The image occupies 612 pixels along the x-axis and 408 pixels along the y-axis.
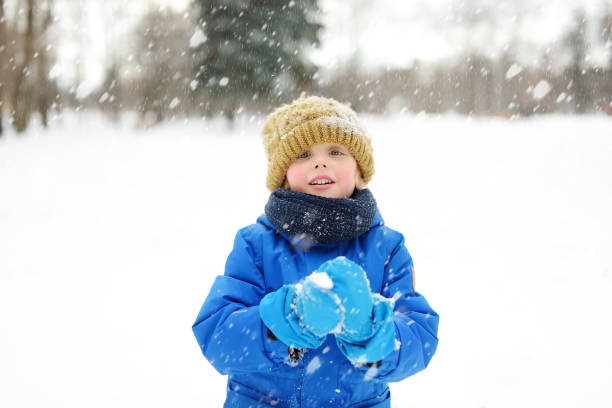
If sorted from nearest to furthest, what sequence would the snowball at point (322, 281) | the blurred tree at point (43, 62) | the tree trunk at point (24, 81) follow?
the snowball at point (322, 281) → the tree trunk at point (24, 81) → the blurred tree at point (43, 62)

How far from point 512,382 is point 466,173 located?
243 inches

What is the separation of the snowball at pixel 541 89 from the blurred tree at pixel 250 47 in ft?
30.1

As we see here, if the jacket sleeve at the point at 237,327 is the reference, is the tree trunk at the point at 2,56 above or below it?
above

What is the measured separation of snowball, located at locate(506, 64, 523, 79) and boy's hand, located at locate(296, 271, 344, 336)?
20469mm

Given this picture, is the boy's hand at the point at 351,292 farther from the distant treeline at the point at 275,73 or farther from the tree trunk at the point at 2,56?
the tree trunk at the point at 2,56

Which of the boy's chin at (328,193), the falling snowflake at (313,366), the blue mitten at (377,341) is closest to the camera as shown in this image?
the blue mitten at (377,341)

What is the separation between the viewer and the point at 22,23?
14984mm

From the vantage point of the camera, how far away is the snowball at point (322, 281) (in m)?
1.09

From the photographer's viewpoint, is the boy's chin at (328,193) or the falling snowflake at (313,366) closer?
the falling snowflake at (313,366)

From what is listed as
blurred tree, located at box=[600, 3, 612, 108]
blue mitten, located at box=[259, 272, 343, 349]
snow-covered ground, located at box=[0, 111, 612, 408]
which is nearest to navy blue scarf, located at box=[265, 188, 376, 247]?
blue mitten, located at box=[259, 272, 343, 349]

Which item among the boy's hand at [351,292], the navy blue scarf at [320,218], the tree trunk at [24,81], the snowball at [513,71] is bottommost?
the boy's hand at [351,292]

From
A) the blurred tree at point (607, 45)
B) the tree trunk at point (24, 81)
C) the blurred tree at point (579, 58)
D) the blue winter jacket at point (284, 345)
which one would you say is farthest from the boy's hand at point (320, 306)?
the tree trunk at point (24, 81)

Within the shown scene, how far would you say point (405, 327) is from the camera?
137 cm

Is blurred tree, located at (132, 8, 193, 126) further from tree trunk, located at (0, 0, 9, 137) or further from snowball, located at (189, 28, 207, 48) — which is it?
tree trunk, located at (0, 0, 9, 137)
